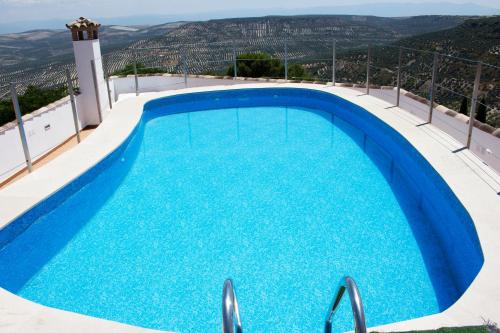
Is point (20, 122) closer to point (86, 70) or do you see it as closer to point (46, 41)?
point (86, 70)

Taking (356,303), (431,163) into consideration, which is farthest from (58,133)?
(356,303)

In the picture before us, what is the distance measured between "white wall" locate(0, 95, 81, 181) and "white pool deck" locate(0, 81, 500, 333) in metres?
0.29

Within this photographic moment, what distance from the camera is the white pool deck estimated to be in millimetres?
2037

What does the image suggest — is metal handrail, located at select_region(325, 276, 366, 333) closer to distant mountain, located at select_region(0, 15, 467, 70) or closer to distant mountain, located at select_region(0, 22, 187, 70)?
distant mountain, located at select_region(0, 15, 467, 70)

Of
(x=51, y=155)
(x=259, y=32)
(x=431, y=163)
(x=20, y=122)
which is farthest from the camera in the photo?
(x=259, y=32)

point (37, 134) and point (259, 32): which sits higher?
point (259, 32)

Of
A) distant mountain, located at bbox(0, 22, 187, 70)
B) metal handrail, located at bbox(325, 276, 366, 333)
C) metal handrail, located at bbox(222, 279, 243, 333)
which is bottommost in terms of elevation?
distant mountain, located at bbox(0, 22, 187, 70)

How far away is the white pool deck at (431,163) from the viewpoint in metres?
2.04

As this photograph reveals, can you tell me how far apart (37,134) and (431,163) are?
166 inches

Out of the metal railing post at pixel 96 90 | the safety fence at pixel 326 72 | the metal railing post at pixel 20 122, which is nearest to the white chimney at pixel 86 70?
the metal railing post at pixel 96 90

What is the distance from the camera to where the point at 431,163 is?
3883 mm

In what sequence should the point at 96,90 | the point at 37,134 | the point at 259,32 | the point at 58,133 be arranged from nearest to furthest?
the point at 37,134 < the point at 58,133 < the point at 96,90 < the point at 259,32

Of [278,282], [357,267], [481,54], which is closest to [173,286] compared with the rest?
[278,282]

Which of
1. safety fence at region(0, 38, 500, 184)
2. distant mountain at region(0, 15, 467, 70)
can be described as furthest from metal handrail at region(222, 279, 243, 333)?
distant mountain at region(0, 15, 467, 70)
